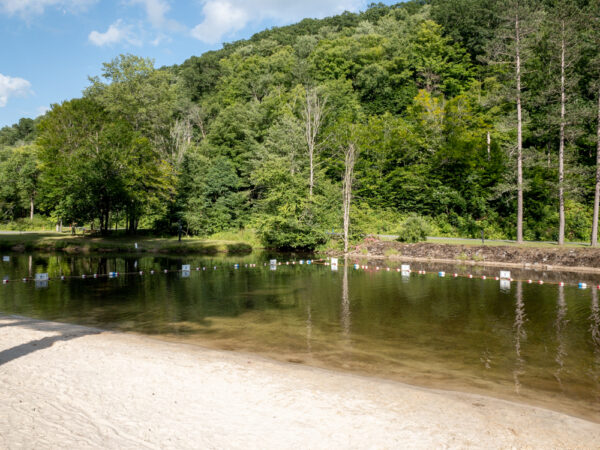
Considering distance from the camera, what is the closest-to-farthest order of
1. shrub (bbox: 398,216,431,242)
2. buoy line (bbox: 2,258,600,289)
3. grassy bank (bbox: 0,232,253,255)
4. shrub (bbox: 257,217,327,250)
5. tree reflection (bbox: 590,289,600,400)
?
tree reflection (bbox: 590,289,600,400), buoy line (bbox: 2,258,600,289), shrub (bbox: 398,216,431,242), shrub (bbox: 257,217,327,250), grassy bank (bbox: 0,232,253,255)

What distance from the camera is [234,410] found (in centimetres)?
614

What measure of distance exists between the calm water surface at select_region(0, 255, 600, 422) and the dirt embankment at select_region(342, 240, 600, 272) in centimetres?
311

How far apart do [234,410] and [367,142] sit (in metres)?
43.5

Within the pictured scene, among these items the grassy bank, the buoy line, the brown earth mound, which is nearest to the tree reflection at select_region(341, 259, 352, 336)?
the buoy line

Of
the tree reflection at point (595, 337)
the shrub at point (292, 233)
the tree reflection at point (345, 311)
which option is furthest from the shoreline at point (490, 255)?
the tree reflection at point (345, 311)

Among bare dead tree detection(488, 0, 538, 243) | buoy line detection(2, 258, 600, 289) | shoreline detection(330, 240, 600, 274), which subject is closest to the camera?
buoy line detection(2, 258, 600, 289)

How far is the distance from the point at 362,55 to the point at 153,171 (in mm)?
36326

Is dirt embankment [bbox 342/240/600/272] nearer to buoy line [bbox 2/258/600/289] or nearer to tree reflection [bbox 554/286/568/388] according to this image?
buoy line [bbox 2/258/600/289]

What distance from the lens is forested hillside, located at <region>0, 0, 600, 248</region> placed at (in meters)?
29.6

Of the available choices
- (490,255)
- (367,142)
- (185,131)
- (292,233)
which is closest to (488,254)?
(490,255)

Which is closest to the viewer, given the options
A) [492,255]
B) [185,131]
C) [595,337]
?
[595,337]

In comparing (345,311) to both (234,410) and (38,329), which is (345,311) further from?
(38,329)

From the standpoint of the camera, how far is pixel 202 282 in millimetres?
20750

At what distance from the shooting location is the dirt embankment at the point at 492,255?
79.2 feet
